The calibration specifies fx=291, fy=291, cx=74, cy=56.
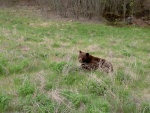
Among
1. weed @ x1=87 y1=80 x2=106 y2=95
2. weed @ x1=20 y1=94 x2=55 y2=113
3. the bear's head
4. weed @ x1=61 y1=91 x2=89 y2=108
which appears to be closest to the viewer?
weed @ x1=20 y1=94 x2=55 y2=113

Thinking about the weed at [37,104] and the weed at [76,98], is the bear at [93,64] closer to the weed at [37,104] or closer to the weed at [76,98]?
the weed at [76,98]

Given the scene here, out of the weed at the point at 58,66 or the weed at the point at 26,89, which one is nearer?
the weed at the point at 26,89

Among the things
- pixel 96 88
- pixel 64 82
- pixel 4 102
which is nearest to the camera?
pixel 4 102

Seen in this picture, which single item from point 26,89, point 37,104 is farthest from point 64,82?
point 37,104

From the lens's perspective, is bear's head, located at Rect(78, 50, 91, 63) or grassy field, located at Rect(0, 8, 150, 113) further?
bear's head, located at Rect(78, 50, 91, 63)

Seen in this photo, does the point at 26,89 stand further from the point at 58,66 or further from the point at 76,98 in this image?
the point at 58,66

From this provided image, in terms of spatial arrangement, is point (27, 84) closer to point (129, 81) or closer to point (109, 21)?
point (129, 81)

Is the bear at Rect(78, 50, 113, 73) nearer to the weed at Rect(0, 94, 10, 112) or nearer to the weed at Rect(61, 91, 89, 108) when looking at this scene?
the weed at Rect(61, 91, 89, 108)

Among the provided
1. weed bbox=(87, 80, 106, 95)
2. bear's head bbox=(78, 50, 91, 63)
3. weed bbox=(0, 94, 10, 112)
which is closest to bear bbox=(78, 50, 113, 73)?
bear's head bbox=(78, 50, 91, 63)

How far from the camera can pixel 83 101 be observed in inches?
206

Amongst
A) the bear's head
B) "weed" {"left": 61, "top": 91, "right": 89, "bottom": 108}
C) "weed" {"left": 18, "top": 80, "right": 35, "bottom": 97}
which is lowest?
"weed" {"left": 61, "top": 91, "right": 89, "bottom": 108}

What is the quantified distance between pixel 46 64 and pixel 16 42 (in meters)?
3.13

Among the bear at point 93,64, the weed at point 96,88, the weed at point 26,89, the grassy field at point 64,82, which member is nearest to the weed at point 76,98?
the grassy field at point 64,82

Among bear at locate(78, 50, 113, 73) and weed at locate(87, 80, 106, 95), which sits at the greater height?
bear at locate(78, 50, 113, 73)
